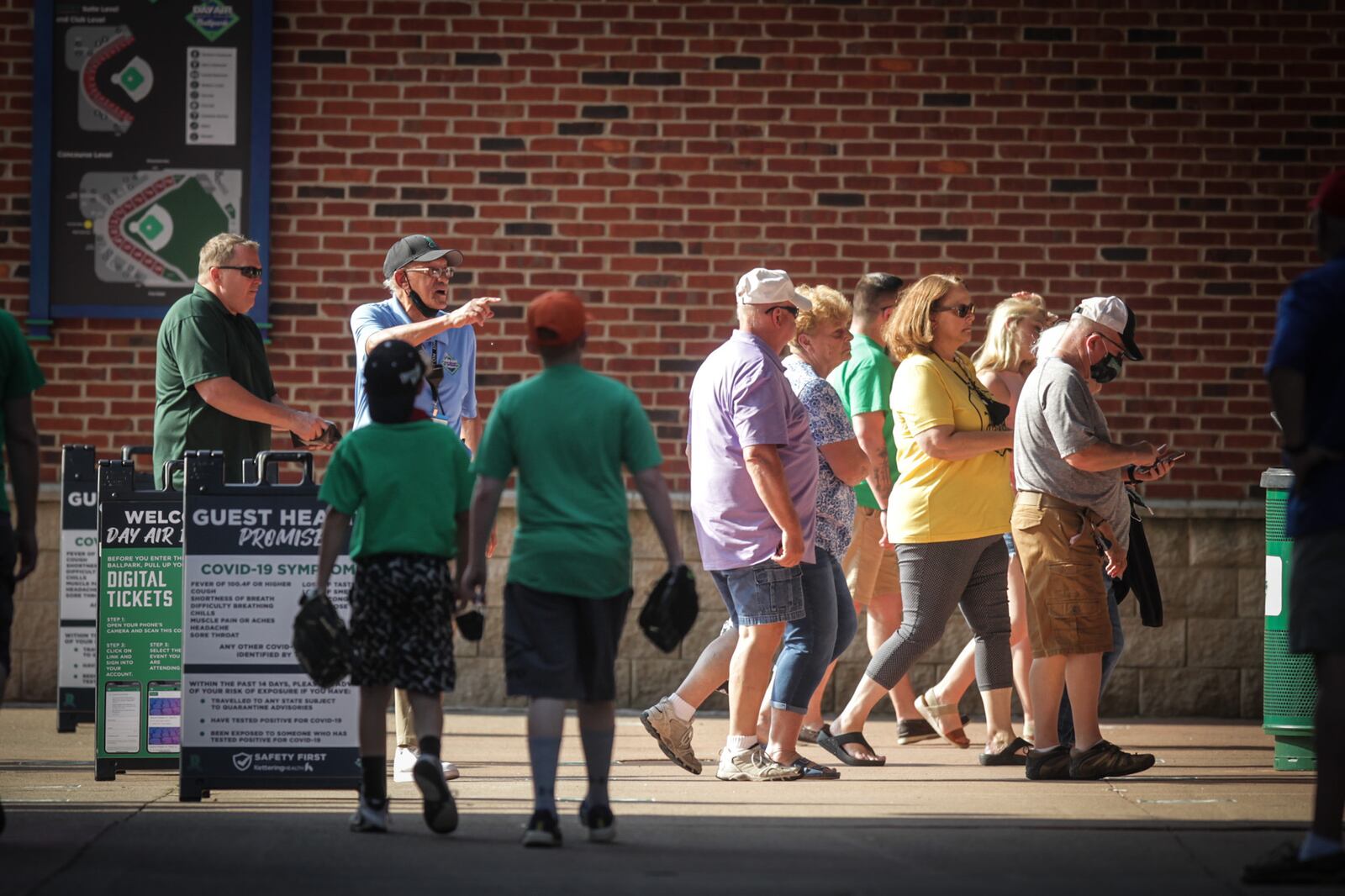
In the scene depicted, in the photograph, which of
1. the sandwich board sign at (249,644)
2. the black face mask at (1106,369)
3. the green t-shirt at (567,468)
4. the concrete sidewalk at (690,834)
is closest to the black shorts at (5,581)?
the concrete sidewalk at (690,834)

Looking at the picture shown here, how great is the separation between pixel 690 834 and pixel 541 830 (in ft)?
1.91

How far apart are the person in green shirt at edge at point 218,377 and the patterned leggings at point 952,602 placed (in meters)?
2.44

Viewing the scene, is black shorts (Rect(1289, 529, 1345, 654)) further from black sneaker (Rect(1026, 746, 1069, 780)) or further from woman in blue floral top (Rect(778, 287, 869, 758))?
woman in blue floral top (Rect(778, 287, 869, 758))

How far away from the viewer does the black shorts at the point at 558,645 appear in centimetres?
559

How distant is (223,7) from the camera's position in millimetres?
9898

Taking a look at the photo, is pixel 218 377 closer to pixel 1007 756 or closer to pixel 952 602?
pixel 952 602

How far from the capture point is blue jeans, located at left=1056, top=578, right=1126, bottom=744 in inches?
297

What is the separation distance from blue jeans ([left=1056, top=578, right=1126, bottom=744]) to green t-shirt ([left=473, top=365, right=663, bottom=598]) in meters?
2.53

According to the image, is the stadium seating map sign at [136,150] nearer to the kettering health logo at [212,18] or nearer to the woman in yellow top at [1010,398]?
the kettering health logo at [212,18]

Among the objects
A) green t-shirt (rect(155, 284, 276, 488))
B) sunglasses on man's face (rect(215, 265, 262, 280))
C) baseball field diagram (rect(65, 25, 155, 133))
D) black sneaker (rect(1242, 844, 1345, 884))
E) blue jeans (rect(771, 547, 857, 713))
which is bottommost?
black sneaker (rect(1242, 844, 1345, 884))

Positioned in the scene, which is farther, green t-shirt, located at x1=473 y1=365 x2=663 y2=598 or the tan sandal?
the tan sandal

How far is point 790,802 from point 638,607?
3.37 meters

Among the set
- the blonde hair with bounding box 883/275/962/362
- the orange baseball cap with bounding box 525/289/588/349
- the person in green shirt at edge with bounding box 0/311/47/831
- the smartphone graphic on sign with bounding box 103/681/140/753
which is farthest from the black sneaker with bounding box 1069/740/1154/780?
the person in green shirt at edge with bounding box 0/311/47/831

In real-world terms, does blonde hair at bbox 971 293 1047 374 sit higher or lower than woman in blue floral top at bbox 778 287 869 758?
higher
